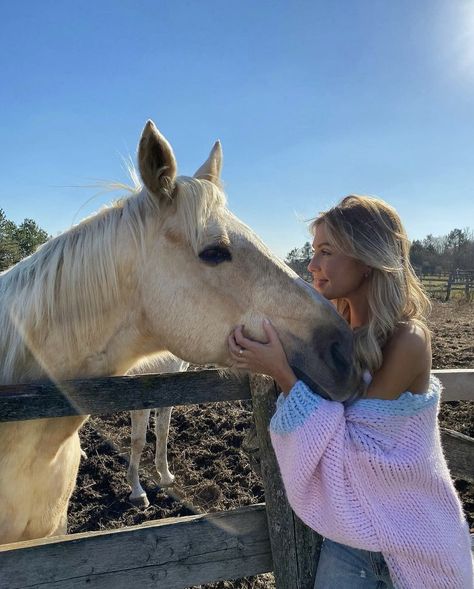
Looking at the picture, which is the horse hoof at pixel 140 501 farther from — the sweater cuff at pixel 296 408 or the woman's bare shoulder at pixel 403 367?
the woman's bare shoulder at pixel 403 367

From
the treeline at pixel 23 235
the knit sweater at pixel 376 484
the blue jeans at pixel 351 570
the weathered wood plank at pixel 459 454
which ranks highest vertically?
the treeline at pixel 23 235

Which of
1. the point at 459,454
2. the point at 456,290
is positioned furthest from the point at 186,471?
the point at 456,290

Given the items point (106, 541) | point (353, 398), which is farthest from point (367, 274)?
point (106, 541)

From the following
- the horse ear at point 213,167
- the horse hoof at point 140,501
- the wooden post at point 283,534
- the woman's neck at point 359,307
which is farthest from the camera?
the horse hoof at point 140,501

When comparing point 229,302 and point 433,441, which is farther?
point 229,302

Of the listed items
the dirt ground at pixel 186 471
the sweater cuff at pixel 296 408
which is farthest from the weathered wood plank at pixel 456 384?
the dirt ground at pixel 186 471

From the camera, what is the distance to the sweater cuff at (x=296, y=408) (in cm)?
155

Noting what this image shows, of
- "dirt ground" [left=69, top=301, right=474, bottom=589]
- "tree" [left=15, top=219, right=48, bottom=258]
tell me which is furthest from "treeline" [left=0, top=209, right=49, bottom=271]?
"dirt ground" [left=69, top=301, right=474, bottom=589]

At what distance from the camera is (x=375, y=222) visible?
1908 mm

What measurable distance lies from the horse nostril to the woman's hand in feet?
0.66

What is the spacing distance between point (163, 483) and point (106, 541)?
321cm

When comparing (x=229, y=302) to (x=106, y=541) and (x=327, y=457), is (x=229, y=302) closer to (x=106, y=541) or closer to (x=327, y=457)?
(x=327, y=457)

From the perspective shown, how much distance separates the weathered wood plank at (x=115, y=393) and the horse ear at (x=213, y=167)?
114cm

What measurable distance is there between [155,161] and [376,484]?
5.26ft
